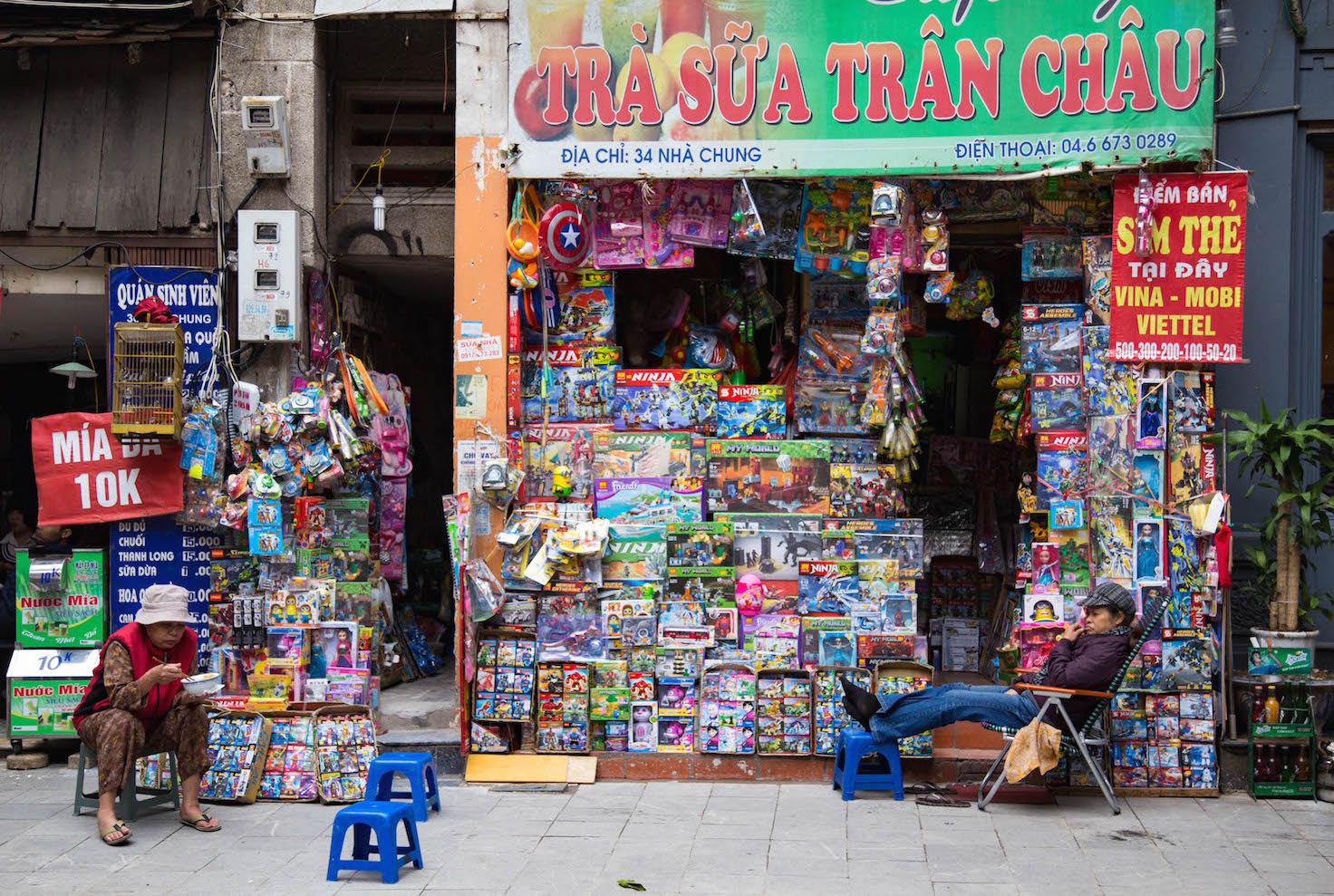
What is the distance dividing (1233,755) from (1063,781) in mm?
1039

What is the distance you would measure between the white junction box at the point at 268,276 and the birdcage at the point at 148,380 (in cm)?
48

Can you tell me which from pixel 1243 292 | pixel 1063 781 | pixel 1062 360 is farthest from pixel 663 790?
pixel 1243 292

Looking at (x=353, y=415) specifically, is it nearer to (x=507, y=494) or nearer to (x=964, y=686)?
(x=507, y=494)

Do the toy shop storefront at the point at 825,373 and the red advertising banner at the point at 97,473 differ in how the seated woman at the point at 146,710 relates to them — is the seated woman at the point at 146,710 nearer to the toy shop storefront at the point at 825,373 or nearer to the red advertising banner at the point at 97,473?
the red advertising banner at the point at 97,473

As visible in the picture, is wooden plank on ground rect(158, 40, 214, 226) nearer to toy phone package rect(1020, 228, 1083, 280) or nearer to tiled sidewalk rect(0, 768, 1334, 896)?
tiled sidewalk rect(0, 768, 1334, 896)

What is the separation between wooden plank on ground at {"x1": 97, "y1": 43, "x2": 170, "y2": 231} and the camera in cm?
866

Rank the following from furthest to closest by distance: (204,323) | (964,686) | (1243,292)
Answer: (204,323)
(1243,292)
(964,686)

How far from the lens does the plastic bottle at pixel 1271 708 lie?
748cm

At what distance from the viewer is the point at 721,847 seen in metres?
6.67

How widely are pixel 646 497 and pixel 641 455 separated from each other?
29 centimetres

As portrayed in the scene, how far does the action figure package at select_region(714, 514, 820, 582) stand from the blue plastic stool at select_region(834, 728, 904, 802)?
3.80 feet

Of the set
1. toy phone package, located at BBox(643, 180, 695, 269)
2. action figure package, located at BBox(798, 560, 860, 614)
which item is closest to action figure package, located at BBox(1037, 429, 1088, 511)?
action figure package, located at BBox(798, 560, 860, 614)

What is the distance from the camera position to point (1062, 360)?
322 inches

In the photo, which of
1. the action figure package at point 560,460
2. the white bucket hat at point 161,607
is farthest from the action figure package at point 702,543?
the white bucket hat at point 161,607
